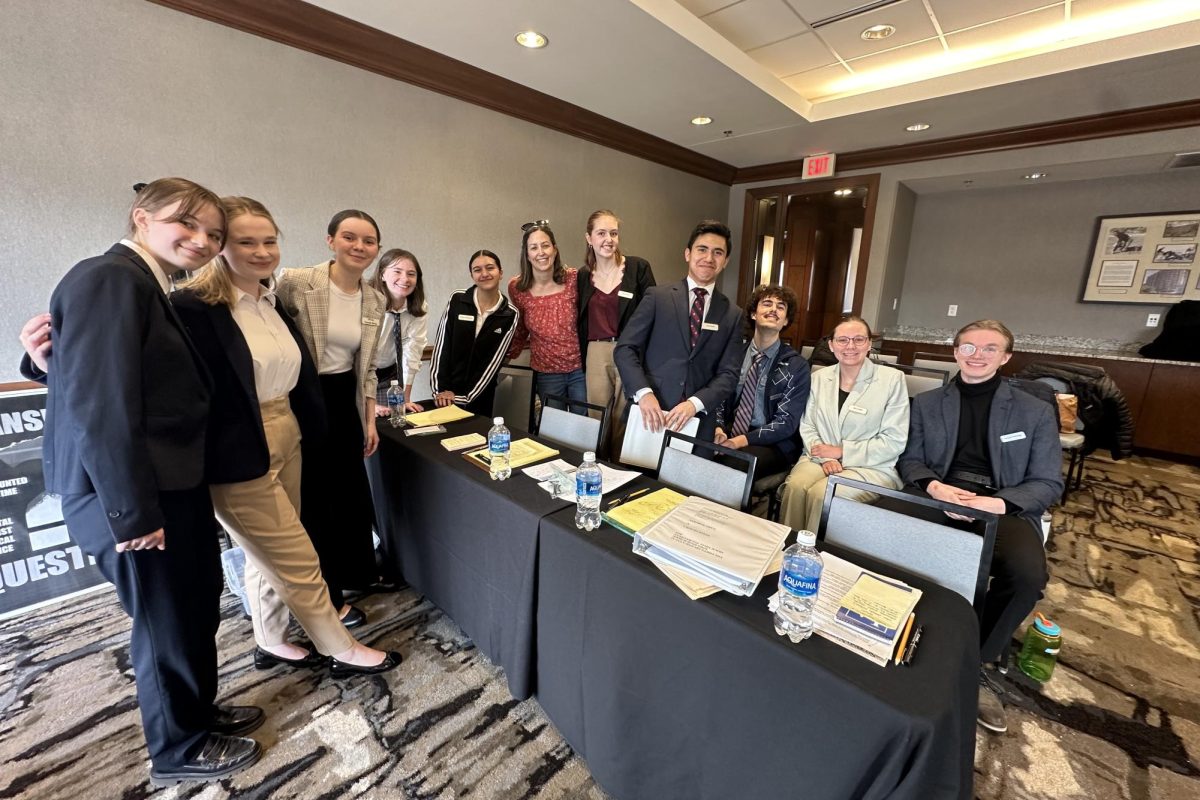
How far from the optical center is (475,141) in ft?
11.3

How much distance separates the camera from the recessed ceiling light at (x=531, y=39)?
2736 mm

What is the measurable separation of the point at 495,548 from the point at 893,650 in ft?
3.62

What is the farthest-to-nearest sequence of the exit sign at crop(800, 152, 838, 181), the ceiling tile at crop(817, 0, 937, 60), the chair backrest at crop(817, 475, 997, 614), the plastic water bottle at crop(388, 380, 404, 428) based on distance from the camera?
the exit sign at crop(800, 152, 838, 181), the ceiling tile at crop(817, 0, 937, 60), the plastic water bottle at crop(388, 380, 404, 428), the chair backrest at crop(817, 475, 997, 614)

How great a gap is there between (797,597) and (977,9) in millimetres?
3813

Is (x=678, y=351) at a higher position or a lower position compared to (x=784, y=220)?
lower

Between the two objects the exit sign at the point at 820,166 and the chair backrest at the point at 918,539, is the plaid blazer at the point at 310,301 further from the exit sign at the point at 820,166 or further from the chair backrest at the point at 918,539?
the exit sign at the point at 820,166

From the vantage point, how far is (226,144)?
8.05 ft

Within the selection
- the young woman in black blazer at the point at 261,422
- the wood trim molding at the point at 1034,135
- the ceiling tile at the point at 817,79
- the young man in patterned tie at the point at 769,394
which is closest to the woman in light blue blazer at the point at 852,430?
the young man in patterned tie at the point at 769,394

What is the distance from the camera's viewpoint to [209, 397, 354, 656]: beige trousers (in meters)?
1.37

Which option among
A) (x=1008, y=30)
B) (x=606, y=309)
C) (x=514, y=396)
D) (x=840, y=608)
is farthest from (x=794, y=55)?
(x=840, y=608)

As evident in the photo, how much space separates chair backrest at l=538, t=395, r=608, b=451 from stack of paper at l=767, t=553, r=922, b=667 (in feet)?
3.46

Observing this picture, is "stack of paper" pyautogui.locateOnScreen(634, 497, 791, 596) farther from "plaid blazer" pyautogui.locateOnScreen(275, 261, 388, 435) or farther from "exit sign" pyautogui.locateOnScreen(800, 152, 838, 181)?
"exit sign" pyautogui.locateOnScreen(800, 152, 838, 181)

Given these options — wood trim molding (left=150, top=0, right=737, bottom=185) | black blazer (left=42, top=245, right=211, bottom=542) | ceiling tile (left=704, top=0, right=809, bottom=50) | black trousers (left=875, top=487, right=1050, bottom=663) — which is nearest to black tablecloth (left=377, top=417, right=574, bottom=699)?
black blazer (left=42, top=245, right=211, bottom=542)

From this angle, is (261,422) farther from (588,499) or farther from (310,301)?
(588,499)
